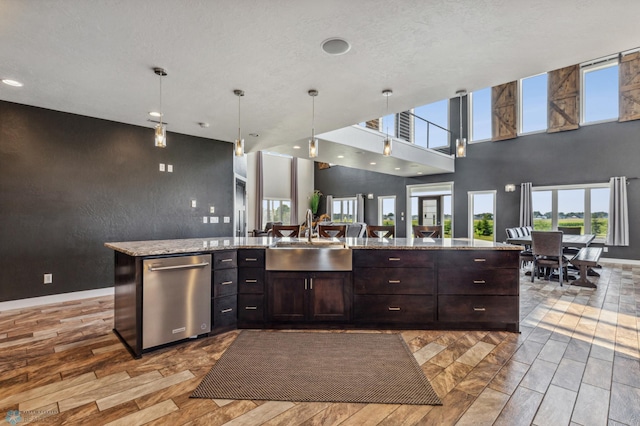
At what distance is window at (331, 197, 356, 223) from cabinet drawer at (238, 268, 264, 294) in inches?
369

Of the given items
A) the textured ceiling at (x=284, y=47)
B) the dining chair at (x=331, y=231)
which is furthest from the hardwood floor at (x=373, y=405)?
the textured ceiling at (x=284, y=47)

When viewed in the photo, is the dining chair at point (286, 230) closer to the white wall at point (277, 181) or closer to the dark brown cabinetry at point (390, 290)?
the dark brown cabinetry at point (390, 290)

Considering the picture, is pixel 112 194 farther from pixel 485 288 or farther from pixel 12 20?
pixel 485 288

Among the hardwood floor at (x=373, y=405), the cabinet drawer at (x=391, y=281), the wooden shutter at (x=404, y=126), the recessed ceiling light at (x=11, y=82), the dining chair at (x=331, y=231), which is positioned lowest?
the hardwood floor at (x=373, y=405)

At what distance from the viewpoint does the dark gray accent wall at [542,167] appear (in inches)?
270

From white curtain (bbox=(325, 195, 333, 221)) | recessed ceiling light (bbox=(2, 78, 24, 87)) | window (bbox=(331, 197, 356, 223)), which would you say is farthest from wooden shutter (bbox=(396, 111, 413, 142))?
recessed ceiling light (bbox=(2, 78, 24, 87))

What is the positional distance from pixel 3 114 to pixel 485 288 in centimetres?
570

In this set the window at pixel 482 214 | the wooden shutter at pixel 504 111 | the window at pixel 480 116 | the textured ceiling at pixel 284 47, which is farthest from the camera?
the window at pixel 480 116

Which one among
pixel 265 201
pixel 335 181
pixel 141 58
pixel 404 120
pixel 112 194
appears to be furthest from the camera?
pixel 335 181

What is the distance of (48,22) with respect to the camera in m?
2.06

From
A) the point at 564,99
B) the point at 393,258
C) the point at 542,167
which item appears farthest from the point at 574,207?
the point at 393,258

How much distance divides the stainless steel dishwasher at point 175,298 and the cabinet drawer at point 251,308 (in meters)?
0.32

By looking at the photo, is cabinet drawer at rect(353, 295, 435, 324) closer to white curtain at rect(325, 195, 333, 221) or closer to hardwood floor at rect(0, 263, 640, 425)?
hardwood floor at rect(0, 263, 640, 425)

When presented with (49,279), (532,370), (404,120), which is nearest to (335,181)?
(404,120)
